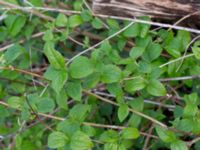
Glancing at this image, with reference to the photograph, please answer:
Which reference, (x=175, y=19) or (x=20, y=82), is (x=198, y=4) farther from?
(x=20, y=82)

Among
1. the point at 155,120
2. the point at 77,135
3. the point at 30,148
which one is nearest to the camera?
the point at 77,135

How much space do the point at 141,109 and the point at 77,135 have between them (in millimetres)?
269

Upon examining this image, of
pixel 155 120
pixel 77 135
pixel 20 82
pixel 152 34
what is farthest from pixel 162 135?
pixel 20 82

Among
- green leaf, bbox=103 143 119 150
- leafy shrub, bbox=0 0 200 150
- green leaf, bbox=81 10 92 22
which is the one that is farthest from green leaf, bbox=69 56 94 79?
green leaf, bbox=81 10 92 22

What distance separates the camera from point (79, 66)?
4.60ft

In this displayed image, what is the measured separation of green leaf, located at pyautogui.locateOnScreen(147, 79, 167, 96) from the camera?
1420 millimetres

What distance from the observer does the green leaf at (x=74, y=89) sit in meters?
1.42

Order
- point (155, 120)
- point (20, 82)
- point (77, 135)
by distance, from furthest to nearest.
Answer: point (20, 82) → point (155, 120) → point (77, 135)

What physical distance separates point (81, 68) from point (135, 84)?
18 cm

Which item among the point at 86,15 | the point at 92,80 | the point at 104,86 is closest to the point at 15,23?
the point at 86,15

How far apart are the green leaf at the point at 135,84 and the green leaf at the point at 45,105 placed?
0.80 feet

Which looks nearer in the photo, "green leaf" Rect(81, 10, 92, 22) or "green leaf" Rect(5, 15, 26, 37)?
"green leaf" Rect(81, 10, 92, 22)

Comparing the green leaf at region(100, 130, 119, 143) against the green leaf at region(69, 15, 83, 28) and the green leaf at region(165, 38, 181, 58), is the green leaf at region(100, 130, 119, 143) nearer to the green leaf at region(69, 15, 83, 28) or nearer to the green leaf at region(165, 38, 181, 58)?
the green leaf at region(165, 38, 181, 58)

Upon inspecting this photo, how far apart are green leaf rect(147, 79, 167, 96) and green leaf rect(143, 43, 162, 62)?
146 mm
